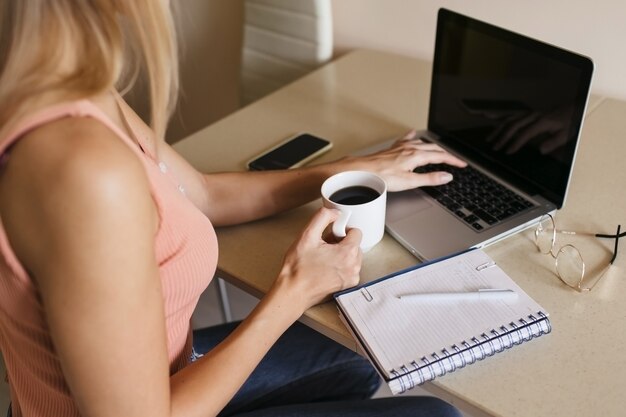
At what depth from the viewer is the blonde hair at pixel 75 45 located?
0.57m

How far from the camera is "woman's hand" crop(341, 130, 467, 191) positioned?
3.25 ft

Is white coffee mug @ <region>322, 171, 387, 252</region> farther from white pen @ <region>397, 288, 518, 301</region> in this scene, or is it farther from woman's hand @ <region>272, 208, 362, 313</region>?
white pen @ <region>397, 288, 518, 301</region>

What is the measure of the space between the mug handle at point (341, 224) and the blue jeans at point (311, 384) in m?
0.26

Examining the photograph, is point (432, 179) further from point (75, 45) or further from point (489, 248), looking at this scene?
point (75, 45)

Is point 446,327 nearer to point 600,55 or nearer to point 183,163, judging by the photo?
point 183,163

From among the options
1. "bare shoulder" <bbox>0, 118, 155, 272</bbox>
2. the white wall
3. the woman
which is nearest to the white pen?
the woman

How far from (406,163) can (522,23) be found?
0.53m

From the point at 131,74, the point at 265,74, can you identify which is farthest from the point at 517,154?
the point at 265,74

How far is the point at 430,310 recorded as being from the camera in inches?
30.3

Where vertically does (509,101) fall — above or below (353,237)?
above

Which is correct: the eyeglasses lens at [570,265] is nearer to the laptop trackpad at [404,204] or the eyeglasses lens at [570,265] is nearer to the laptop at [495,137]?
the laptop at [495,137]

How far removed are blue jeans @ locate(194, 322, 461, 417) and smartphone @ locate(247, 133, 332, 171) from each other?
0.96 feet

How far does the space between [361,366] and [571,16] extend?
0.79m

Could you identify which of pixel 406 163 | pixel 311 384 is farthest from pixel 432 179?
pixel 311 384
